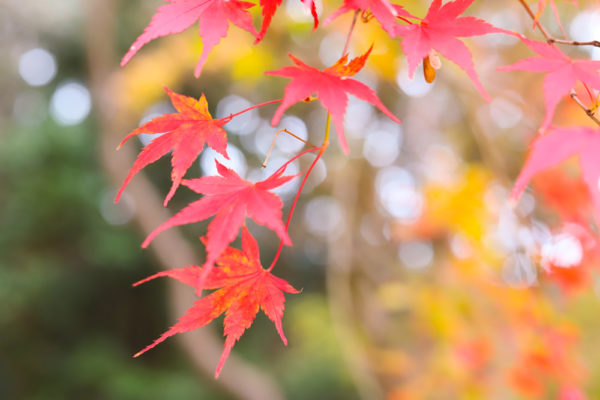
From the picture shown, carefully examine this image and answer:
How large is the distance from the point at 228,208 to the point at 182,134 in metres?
0.12

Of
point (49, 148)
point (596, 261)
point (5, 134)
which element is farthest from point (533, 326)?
point (5, 134)

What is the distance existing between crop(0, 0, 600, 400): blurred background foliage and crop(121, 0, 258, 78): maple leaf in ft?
2.66

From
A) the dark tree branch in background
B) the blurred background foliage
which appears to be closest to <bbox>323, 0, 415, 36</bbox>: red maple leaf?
the blurred background foliage

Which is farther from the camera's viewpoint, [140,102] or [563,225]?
[140,102]

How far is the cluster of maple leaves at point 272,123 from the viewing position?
0.40 metres

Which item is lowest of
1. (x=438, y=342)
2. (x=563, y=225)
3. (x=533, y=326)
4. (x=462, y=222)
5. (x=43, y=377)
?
(x=43, y=377)

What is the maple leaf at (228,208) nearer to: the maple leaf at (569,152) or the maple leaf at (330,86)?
the maple leaf at (330,86)

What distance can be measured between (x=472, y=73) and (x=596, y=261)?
1.61 m

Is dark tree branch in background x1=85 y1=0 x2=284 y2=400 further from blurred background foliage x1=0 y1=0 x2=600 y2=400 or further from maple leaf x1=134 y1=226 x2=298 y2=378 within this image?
maple leaf x1=134 y1=226 x2=298 y2=378

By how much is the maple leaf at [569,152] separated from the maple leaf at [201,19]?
0.32 m

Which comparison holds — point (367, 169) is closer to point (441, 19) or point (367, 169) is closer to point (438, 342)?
point (438, 342)

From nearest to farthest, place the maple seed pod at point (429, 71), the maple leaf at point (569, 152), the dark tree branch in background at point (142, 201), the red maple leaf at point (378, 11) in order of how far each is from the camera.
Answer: the maple leaf at point (569, 152) → the red maple leaf at point (378, 11) → the maple seed pod at point (429, 71) → the dark tree branch in background at point (142, 201)

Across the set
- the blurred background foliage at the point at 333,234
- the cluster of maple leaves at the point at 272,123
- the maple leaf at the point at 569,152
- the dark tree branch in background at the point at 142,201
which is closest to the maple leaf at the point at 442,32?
the cluster of maple leaves at the point at 272,123

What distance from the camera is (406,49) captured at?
18.0 inches
